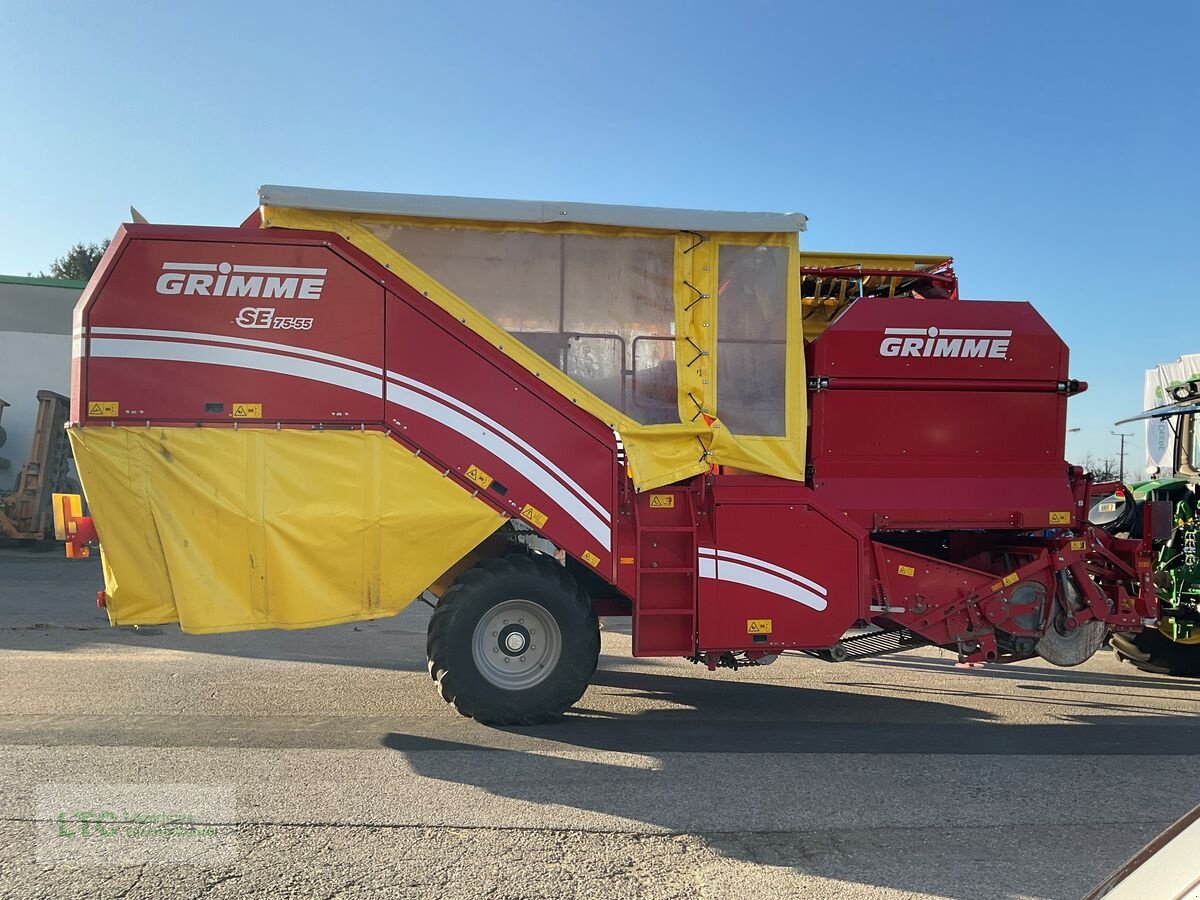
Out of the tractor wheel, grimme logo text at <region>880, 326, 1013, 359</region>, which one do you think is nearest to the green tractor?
the tractor wheel

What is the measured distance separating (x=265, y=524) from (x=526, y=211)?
2585 mm

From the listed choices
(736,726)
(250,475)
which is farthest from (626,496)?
(250,475)

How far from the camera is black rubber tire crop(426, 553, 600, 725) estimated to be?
531 centimetres

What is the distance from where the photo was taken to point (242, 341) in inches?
202

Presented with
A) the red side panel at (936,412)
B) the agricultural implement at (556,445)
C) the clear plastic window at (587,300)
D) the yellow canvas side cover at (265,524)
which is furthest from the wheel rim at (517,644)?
the red side panel at (936,412)

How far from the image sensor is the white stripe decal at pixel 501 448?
17.3ft

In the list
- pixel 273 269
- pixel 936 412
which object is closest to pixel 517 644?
pixel 273 269

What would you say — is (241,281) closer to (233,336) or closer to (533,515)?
(233,336)

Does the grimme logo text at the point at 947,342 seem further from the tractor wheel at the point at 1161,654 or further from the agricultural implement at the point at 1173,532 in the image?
the tractor wheel at the point at 1161,654

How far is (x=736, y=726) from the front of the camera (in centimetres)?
554

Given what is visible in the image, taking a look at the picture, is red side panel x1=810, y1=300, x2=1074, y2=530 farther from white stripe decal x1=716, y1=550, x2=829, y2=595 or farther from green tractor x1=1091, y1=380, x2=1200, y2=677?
green tractor x1=1091, y1=380, x2=1200, y2=677

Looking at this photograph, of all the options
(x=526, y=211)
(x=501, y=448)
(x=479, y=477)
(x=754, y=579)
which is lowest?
(x=754, y=579)

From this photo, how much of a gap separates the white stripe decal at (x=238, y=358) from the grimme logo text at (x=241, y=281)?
13.8 inches

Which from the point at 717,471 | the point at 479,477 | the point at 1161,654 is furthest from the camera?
the point at 1161,654
